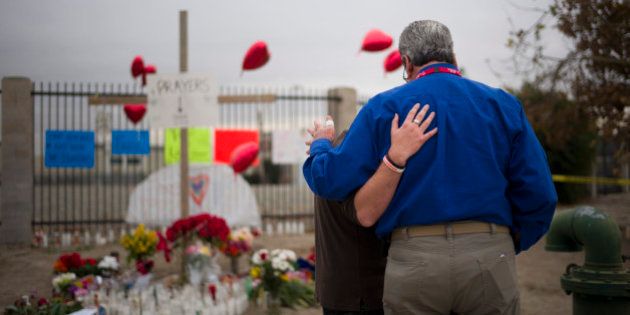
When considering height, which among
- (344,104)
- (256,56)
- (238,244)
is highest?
(256,56)

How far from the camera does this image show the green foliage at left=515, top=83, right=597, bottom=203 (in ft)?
27.4

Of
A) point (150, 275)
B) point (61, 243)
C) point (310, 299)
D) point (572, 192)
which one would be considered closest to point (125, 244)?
point (150, 275)

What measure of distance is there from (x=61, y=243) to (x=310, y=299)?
5.57m

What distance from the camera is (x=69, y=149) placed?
984cm

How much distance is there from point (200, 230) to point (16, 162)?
502 cm

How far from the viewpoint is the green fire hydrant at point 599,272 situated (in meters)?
3.66

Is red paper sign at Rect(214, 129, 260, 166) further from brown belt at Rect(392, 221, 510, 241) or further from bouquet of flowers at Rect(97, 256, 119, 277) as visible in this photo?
brown belt at Rect(392, 221, 510, 241)

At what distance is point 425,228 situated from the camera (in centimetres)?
208

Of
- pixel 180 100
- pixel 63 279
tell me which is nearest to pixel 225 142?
pixel 180 100

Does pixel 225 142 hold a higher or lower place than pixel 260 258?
higher

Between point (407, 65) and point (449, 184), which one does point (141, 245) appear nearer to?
point (407, 65)

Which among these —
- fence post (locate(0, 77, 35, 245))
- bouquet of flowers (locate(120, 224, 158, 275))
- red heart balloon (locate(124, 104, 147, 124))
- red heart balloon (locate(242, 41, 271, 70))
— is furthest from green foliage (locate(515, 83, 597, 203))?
fence post (locate(0, 77, 35, 245))

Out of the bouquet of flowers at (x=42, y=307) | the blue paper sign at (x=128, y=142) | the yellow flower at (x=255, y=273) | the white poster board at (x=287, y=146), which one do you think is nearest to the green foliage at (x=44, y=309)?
the bouquet of flowers at (x=42, y=307)

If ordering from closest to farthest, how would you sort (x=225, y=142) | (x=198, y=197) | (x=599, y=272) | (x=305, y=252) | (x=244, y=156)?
(x=599, y=272) < (x=305, y=252) < (x=244, y=156) < (x=198, y=197) < (x=225, y=142)
